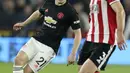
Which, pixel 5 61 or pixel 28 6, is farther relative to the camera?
pixel 28 6

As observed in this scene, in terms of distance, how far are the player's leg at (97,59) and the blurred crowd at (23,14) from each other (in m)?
7.99

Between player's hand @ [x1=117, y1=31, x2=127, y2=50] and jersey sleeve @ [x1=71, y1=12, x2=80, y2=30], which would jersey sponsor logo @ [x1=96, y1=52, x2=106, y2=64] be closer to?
player's hand @ [x1=117, y1=31, x2=127, y2=50]

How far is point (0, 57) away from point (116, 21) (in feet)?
25.5

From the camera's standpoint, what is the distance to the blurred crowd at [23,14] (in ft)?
53.3

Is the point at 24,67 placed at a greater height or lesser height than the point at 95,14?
lesser

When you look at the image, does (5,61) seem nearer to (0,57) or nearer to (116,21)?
(0,57)

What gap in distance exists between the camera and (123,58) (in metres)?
15.5

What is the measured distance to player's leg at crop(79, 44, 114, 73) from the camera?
8.05 meters

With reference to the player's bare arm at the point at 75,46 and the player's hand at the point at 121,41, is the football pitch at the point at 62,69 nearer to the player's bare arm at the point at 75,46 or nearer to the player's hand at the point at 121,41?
the player's bare arm at the point at 75,46


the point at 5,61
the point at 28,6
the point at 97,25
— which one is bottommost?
the point at 5,61

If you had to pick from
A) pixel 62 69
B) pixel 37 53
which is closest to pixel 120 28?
pixel 37 53

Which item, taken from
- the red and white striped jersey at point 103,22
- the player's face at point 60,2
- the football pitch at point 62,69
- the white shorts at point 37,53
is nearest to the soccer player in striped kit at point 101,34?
the red and white striped jersey at point 103,22

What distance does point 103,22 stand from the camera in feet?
26.7

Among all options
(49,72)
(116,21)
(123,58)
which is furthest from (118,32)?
(123,58)
